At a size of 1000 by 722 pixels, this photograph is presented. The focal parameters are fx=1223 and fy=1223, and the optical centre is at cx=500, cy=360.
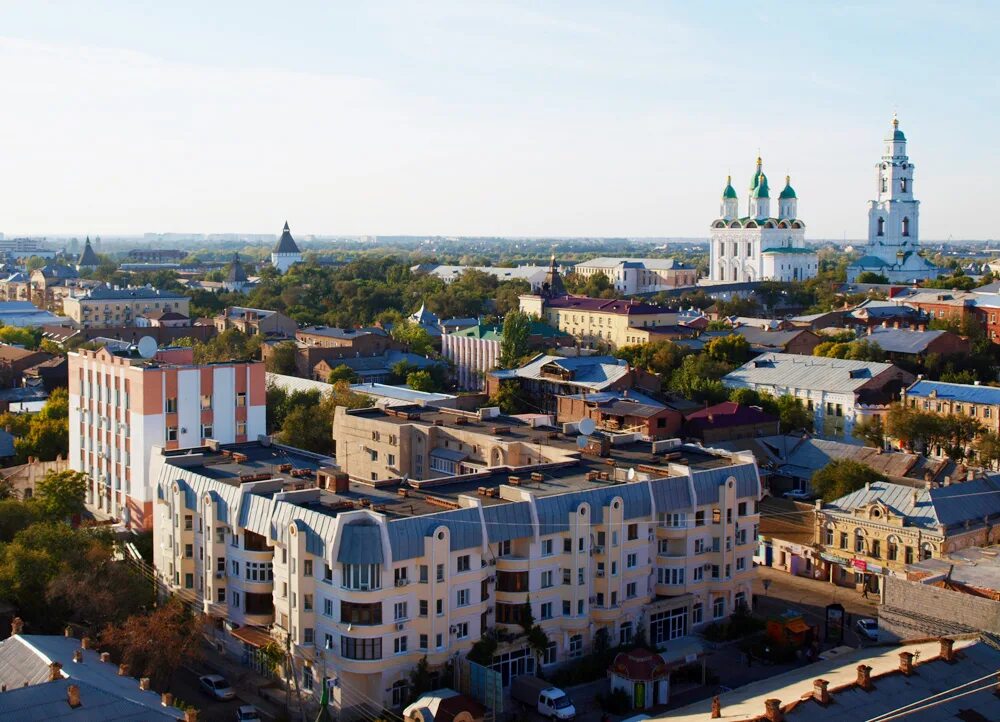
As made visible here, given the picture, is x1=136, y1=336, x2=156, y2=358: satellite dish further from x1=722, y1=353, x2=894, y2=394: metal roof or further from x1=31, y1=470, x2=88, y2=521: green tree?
x1=722, y1=353, x2=894, y2=394: metal roof

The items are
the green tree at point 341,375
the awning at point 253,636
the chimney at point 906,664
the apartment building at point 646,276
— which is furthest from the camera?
the apartment building at point 646,276

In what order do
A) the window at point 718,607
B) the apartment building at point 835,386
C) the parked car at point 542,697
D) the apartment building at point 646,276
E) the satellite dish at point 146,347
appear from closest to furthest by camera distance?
1. the parked car at point 542,697
2. the window at point 718,607
3. the satellite dish at point 146,347
4. the apartment building at point 835,386
5. the apartment building at point 646,276

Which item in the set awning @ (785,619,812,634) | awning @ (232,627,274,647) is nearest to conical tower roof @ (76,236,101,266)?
awning @ (232,627,274,647)

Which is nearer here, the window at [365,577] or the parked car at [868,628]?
the window at [365,577]

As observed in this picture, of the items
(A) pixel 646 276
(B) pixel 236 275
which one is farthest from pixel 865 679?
(B) pixel 236 275

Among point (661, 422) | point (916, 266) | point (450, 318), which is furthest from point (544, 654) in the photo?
point (916, 266)

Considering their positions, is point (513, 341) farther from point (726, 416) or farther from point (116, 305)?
point (116, 305)

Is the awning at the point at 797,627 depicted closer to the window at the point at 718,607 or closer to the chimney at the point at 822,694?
the window at the point at 718,607

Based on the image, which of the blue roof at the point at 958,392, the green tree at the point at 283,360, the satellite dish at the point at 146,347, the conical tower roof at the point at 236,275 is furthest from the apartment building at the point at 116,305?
the blue roof at the point at 958,392

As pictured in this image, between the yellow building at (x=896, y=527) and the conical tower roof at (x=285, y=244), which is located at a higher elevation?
the conical tower roof at (x=285, y=244)
